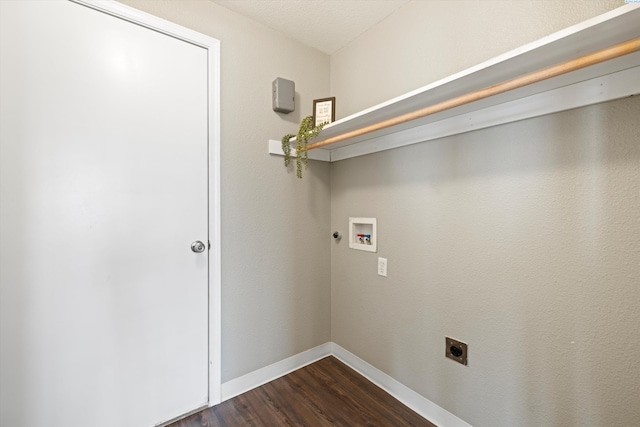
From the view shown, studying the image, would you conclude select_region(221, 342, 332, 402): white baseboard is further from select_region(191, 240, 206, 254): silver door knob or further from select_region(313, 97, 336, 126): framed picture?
select_region(313, 97, 336, 126): framed picture

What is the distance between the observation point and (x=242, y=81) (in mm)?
1688

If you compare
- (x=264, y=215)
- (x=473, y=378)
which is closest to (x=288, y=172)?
(x=264, y=215)

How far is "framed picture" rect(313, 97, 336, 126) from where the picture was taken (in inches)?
70.0

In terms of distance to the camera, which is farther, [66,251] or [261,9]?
[261,9]

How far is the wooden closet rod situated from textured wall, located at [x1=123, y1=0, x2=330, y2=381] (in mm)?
710

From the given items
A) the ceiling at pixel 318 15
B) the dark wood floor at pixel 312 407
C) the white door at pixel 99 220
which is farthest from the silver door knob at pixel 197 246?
the ceiling at pixel 318 15

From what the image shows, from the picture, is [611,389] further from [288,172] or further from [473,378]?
[288,172]

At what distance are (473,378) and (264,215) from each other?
144 cm

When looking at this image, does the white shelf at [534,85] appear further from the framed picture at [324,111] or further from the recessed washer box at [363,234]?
the recessed washer box at [363,234]

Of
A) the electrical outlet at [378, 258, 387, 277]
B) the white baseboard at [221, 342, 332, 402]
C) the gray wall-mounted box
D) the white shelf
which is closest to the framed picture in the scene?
the gray wall-mounted box

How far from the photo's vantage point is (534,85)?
1.00 meters

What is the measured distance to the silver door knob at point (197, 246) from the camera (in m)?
1.50

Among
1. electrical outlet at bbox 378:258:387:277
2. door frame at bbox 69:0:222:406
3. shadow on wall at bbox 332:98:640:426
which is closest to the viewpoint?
shadow on wall at bbox 332:98:640:426

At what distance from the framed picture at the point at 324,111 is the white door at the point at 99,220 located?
0.69 meters
